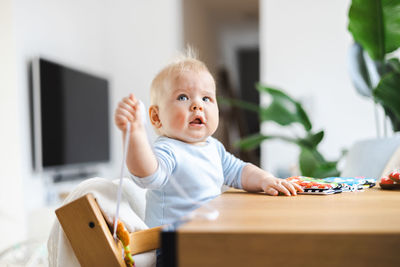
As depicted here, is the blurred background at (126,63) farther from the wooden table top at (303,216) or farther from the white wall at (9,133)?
the wooden table top at (303,216)

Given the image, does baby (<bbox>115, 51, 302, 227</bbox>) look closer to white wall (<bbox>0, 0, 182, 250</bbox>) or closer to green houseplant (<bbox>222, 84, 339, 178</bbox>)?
green houseplant (<bbox>222, 84, 339, 178</bbox>)

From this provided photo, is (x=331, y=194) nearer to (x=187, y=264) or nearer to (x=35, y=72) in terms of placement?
(x=187, y=264)

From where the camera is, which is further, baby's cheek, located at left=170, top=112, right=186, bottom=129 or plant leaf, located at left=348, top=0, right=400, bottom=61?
plant leaf, located at left=348, top=0, right=400, bottom=61

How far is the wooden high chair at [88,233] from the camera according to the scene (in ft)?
2.03

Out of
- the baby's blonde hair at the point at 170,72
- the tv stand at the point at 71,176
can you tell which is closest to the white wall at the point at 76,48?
the tv stand at the point at 71,176

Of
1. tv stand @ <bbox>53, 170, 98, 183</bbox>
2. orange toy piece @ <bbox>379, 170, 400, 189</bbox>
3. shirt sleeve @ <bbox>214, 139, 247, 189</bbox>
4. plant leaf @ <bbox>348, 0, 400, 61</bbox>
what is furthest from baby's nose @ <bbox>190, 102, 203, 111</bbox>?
tv stand @ <bbox>53, 170, 98, 183</bbox>

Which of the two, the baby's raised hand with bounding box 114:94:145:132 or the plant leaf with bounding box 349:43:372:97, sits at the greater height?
the plant leaf with bounding box 349:43:372:97

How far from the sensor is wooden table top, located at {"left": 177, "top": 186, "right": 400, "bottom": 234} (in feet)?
1.46

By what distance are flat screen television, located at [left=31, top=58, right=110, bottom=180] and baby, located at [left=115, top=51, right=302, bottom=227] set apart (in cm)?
218

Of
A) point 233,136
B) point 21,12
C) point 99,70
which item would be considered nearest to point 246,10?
point 233,136

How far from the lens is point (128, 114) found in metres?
0.62

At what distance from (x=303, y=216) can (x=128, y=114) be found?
29 centimetres

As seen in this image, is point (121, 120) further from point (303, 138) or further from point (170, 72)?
point (303, 138)

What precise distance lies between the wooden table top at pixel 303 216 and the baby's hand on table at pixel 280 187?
8 cm
